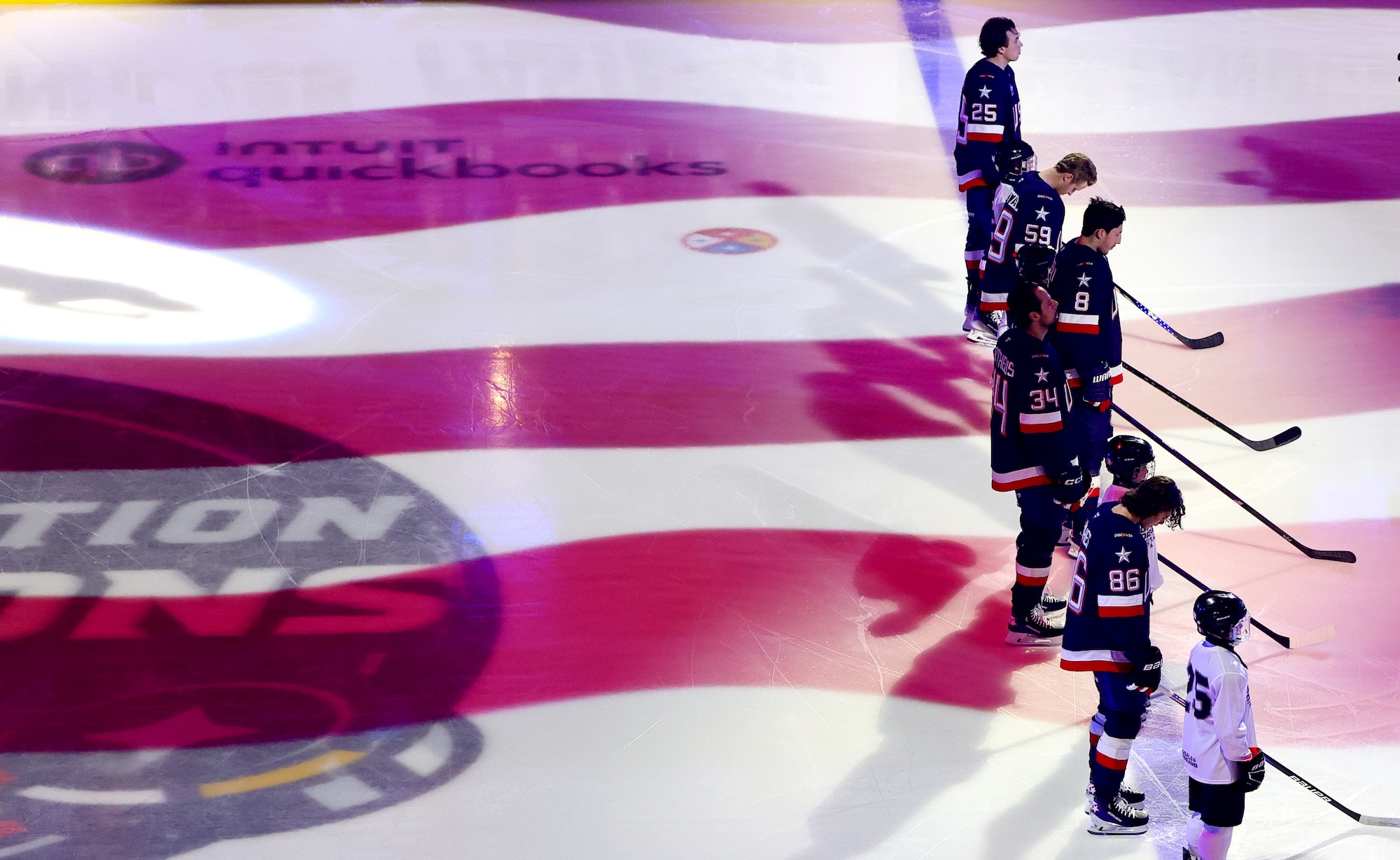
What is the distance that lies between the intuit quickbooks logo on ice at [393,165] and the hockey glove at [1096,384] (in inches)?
150

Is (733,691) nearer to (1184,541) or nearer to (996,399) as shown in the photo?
(996,399)

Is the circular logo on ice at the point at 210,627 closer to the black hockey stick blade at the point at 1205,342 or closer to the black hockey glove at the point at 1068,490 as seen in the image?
the black hockey glove at the point at 1068,490

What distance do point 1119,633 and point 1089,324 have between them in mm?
1454

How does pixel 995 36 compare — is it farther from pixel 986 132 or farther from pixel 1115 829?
pixel 1115 829

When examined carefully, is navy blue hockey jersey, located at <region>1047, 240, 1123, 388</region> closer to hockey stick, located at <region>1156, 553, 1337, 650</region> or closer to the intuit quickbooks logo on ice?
hockey stick, located at <region>1156, 553, 1337, 650</region>

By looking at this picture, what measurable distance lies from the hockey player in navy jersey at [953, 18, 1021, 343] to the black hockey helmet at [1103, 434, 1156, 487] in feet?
7.93

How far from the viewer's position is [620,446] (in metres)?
5.68

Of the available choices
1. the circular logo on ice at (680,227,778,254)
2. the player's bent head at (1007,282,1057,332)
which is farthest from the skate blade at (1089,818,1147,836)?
the circular logo on ice at (680,227,778,254)

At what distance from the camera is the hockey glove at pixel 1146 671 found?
371 cm

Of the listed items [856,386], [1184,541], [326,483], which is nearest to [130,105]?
[326,483]

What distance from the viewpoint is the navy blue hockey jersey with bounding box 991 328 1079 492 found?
4.39 m

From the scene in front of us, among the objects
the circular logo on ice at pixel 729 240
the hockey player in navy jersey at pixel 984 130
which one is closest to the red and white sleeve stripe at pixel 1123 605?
the hockey player in navy jersey at pixel 984 130

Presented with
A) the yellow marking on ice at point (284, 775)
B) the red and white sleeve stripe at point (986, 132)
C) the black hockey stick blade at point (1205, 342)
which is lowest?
the yellow marking on ice at point (284, 775)

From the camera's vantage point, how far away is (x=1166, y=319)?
6742 mm
